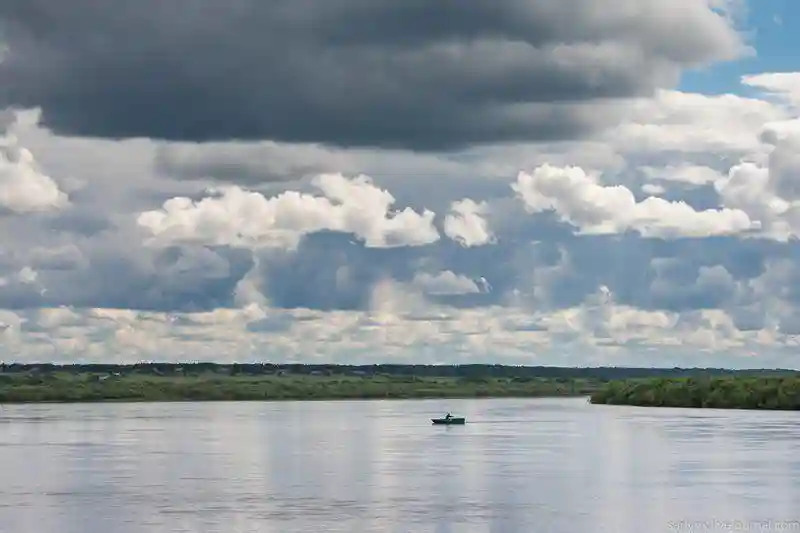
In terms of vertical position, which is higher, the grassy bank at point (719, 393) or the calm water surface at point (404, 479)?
the grassy bank at point (719, 393)

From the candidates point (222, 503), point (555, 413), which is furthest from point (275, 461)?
point (555, 413)

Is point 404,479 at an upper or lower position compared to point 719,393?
lower

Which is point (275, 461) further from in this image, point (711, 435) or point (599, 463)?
point (711, 435)

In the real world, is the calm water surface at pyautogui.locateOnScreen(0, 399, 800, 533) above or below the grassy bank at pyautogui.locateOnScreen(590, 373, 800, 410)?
below

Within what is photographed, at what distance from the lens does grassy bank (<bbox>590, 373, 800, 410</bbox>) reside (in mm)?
132125

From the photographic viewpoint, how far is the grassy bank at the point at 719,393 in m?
132

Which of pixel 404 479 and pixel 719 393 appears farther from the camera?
pixel 719 393

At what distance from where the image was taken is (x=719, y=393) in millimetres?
138625

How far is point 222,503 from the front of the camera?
49.8m

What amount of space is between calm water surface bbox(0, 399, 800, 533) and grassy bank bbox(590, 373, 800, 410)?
2508cm

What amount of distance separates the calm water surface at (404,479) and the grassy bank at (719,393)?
2508 centimetres

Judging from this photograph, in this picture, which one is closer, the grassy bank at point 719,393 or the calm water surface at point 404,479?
the calm water surface at point 404,479

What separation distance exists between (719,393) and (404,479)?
275ft

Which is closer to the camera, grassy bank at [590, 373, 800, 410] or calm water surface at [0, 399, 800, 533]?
calm water surface at [0, 399, 800, 533]
